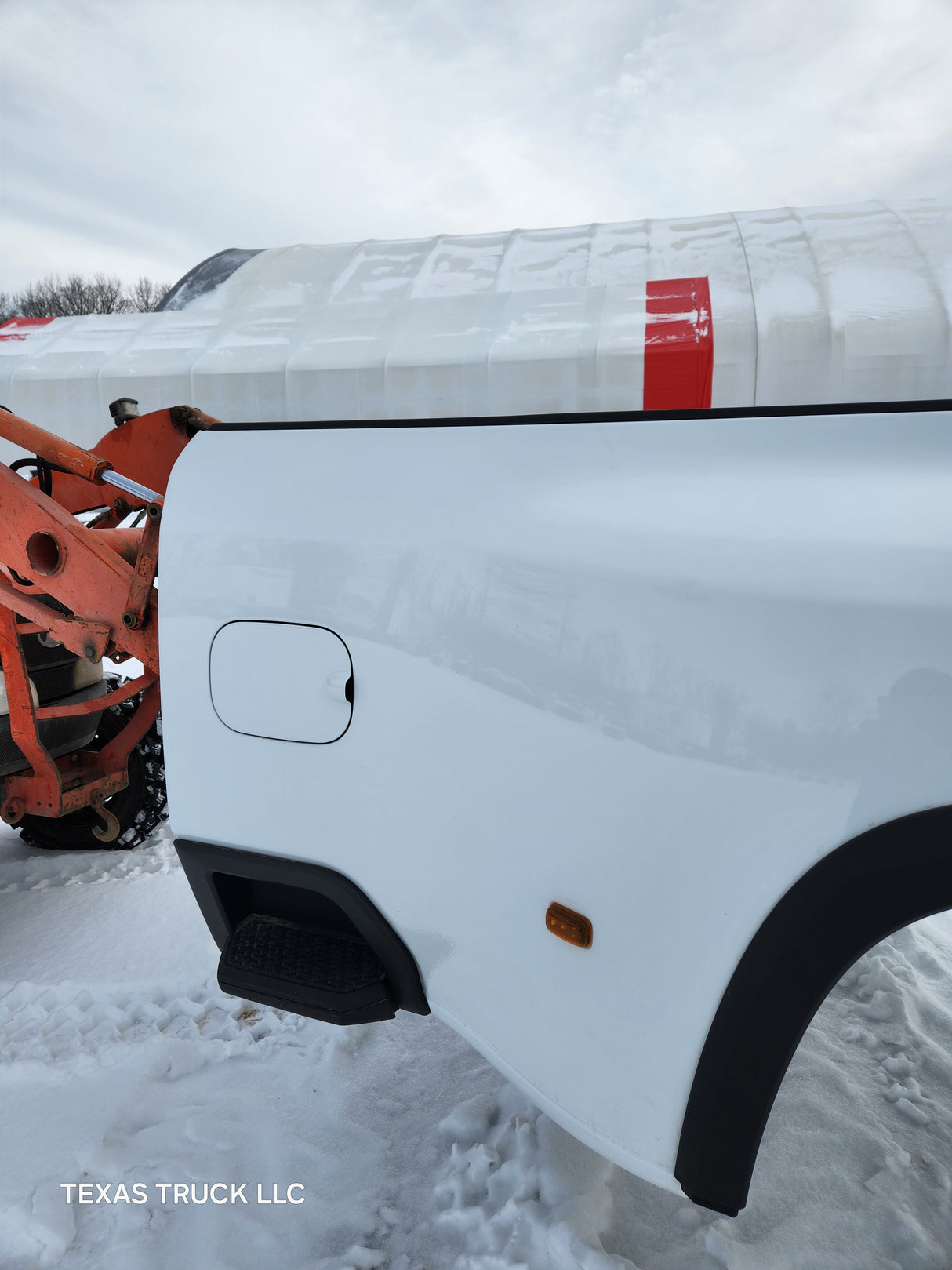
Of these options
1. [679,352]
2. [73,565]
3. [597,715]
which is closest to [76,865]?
[73,565]

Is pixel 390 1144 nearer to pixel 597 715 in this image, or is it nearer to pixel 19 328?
pixel 597 715

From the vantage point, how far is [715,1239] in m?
1.65

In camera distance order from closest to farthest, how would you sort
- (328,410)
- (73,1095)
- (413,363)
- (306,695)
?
(306,695), (73,1095), (413,363), (328,410)

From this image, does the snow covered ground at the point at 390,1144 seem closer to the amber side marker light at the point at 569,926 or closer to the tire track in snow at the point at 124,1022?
the tire track in snow at the point at 124,1022

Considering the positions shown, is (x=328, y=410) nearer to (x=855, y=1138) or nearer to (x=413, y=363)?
(x=413, y=363)

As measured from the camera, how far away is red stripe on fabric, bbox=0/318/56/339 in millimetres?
8109

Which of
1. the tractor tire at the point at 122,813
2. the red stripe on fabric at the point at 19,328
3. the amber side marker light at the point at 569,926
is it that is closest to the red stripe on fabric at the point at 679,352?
the tractor tire at the point at 122,813

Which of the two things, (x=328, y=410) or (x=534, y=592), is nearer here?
(x=534, y=592)

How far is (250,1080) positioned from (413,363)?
4.65 metres

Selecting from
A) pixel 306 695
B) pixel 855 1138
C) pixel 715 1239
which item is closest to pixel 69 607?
pixel 306 695

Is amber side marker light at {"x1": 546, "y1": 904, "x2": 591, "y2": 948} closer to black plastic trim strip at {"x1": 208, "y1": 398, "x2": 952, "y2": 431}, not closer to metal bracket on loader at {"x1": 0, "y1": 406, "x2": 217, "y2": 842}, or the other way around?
black plastic trim strip at {"x1": 208, "y1": 398, "x2": 952, "y2": 431}

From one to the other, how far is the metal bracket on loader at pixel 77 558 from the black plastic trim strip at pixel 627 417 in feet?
2.68

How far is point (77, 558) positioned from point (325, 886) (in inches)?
52.9

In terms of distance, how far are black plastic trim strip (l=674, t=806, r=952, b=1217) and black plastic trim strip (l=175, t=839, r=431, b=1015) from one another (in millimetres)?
531
